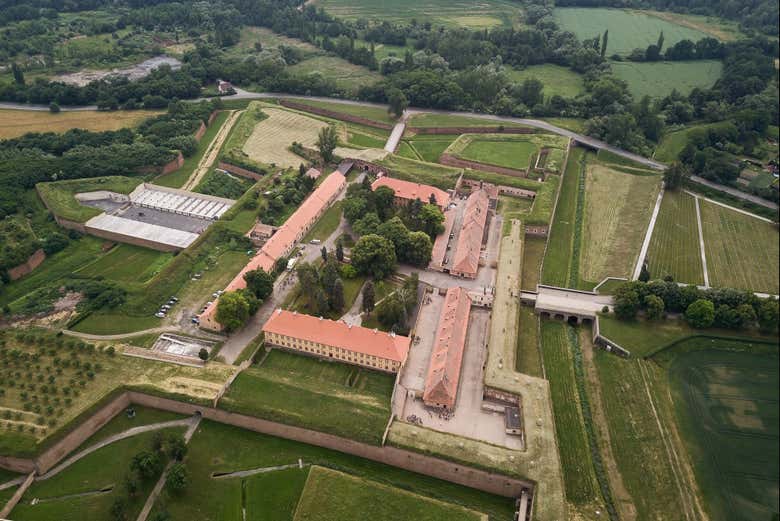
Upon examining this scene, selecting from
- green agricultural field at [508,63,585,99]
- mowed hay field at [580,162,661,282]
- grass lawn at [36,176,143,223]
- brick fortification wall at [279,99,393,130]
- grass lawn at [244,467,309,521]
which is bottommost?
grass lawn at [244,467,309,521]

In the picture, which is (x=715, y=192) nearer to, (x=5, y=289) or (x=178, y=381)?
(x=178, y=381)

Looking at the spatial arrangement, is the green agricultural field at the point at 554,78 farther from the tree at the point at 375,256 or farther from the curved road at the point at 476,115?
the tree at the point at 375,256

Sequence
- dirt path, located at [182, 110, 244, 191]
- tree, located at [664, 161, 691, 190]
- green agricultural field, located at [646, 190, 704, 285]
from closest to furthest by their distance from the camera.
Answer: green agricultural field, located at [646, 190, 704, 285], tree, located at [664, 161, 691, 190], dirt path, located at [182, 110, 244, 191]

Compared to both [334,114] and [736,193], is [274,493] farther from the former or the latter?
[736,193]

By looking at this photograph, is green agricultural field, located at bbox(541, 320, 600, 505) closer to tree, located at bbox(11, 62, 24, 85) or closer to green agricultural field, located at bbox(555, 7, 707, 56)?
green agricultural field, located at bbox(555, 7, 707, 56)

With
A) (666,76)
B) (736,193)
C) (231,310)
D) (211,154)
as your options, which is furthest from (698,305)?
(666,76)

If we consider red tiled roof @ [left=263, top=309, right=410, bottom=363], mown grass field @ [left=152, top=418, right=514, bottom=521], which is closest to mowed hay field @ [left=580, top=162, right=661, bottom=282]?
red tiled roof @ [left=263, top=309, right=410, bottom=363]

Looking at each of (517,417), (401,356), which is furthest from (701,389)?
(401,356)
